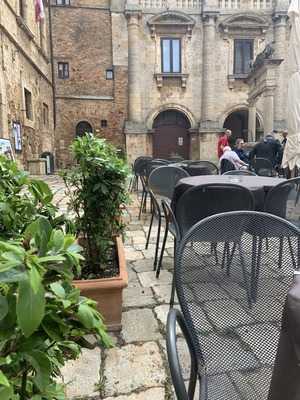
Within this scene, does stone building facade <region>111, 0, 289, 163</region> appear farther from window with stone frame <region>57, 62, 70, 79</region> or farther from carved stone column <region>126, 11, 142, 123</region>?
window with stone frame <region>57, 62, 70, 79</region>

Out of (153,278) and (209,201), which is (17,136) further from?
(209,201)

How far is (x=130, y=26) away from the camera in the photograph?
16484 millimetres

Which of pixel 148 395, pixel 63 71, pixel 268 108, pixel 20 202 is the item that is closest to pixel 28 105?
pixel 63 71

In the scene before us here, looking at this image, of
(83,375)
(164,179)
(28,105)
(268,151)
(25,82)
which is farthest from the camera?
(28,105)

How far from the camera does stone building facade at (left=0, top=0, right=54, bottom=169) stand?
10133mm

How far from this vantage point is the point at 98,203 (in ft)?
7.92

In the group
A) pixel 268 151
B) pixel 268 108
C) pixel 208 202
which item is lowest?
pixel 208 202

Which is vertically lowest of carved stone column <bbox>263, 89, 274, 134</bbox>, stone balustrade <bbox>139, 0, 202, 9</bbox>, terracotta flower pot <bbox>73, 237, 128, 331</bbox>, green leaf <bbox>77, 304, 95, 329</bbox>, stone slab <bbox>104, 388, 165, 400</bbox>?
stone slab <bbox>104, 388, 165, 400</bbox>

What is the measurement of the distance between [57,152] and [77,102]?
2751 mm

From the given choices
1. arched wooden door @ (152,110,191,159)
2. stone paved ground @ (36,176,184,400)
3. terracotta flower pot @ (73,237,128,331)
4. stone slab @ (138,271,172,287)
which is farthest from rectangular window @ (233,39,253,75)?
terracotta flower pot @ (73,237,128,331)

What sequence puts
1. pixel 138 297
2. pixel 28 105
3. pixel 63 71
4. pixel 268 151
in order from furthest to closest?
pixel 63 71 < pixel 28 105 < pixel 268 151 < pixel 138 297

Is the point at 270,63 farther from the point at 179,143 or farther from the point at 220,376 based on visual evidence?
the point at 220,376

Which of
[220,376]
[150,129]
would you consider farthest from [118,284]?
[150,129]

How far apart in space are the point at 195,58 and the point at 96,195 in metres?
16.5
